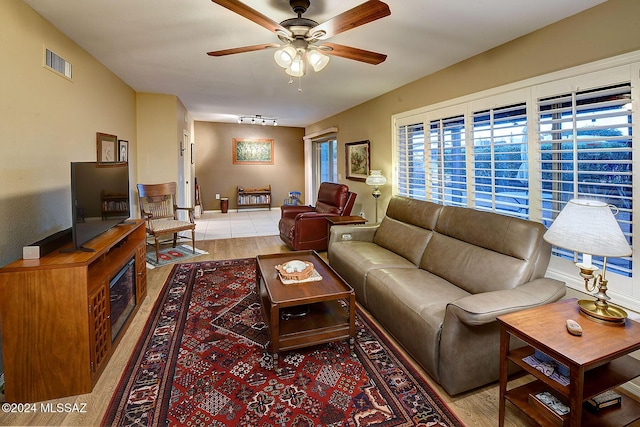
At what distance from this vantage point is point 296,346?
80.8 inches

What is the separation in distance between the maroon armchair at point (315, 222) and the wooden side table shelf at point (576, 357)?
3199 millimetres

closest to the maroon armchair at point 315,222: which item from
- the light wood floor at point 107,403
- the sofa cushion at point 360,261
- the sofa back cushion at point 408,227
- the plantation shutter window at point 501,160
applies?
the sofa cushion at point 360,261

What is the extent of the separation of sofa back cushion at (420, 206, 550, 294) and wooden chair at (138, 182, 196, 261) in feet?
11.0

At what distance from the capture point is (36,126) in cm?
235

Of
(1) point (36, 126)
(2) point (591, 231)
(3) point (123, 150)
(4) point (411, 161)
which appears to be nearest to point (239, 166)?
(3) point (123, 150)

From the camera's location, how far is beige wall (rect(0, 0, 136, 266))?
2053 millimetres

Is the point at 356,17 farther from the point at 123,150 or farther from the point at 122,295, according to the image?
the point at 123,150

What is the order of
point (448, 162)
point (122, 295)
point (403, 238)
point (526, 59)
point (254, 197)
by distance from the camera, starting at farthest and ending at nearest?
point (254, 197) < point (448, 162) < point (403, 238) < point (526, 59) < point (122, 295)

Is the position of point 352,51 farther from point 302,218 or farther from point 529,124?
point 302,218

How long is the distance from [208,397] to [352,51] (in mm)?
2420

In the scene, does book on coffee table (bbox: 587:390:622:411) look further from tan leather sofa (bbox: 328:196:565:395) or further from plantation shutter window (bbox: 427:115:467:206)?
plantation shutter window (bbox: 427:115:467:206)

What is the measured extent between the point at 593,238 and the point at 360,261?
1760 millimetres

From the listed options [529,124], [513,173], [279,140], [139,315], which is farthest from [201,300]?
[279,140]

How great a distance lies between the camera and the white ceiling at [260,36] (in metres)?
2.19
